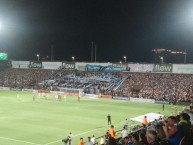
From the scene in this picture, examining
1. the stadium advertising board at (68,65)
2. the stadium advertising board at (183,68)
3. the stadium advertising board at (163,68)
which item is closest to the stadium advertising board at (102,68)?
the stadium advertising board at (68,65)

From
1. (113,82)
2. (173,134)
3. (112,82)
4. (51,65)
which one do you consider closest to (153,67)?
(113,82)

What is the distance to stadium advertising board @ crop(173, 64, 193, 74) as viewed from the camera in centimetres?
6204

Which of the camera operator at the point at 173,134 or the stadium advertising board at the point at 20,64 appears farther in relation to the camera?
the stadium advertising board at the point at 20,64

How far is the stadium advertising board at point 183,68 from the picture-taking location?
62.0 meters

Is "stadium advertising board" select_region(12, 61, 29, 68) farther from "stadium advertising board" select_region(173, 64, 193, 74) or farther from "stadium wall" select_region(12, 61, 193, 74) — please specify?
"stadium advertising board" select_region(173, 64, 193, 74)

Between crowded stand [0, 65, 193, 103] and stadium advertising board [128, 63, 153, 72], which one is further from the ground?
stadium advertising board [128, 63, 153, 72]

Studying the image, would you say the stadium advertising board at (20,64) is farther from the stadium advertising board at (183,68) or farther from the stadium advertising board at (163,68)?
the stadium advertising board at (183,68)

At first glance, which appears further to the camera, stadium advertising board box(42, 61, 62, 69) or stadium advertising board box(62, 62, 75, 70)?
stadium advertising board box(42, 61, 62, 69)

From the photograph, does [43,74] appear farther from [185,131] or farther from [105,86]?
[185,131]

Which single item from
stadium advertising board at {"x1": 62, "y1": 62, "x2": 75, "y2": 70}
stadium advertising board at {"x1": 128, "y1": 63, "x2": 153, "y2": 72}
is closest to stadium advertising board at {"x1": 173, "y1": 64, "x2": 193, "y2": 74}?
stadium advertising board at {"x1": 128, "y1": 63, "x2": 153, "y2": 72}

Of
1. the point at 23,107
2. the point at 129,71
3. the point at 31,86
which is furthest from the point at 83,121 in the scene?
the point at 31,86

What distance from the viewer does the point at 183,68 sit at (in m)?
62.8

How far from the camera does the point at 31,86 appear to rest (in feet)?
250

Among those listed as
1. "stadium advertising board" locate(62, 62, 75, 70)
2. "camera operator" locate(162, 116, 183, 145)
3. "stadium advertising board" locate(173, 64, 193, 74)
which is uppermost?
"stadium advertising board" locate(62, 62, 75, 70)
